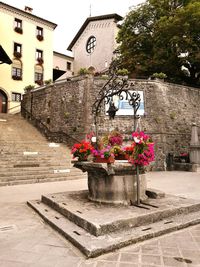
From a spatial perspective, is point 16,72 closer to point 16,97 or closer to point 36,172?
point 16,97

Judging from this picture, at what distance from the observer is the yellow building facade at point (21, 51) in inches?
975

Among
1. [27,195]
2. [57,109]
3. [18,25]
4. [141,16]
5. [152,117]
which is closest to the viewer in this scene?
[27,195]

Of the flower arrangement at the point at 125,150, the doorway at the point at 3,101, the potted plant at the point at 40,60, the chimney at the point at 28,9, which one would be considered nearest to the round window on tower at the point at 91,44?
the potted plant at the point at 40,60

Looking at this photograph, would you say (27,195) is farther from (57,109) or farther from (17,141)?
(57,109)

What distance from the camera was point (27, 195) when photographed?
6.91 metres

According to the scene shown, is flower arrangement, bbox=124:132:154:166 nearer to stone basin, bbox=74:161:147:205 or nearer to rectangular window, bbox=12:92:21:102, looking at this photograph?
stone basin, bbox=74:161:147:205

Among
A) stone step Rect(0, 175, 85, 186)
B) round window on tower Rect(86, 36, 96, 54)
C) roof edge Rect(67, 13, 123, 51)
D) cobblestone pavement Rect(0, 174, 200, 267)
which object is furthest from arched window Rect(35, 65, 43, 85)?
cobblestone pavement Rect(0, 174, 200, 267)

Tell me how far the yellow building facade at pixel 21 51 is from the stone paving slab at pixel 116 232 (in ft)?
72.7

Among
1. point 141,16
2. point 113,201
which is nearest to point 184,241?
point 113,201

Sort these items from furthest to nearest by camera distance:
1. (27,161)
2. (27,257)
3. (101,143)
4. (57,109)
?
(57,109) < (27,161) < (101,143) < (27,257)

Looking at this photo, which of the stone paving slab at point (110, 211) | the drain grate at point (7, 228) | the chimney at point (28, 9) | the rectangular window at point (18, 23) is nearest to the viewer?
the stone paving slab at point (110, 211)

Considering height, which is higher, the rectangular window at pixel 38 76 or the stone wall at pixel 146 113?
the rectangular window at pixel 38 76

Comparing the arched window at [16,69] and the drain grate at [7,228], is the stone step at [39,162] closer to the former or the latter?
the drain grate at [7,228]

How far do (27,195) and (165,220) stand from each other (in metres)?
4.41
